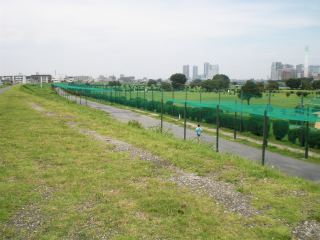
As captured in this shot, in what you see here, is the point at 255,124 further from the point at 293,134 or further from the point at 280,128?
the point at 293,134

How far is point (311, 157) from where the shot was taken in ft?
35.8

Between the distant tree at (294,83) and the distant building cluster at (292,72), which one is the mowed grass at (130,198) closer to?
the distant building cluster at (292,72)

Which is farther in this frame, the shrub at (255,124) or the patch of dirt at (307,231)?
the shrub at (255,124)

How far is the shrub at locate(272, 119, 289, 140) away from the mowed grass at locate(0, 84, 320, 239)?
7.60 meters

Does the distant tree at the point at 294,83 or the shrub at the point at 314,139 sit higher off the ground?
the distant tree at the point at 294,83

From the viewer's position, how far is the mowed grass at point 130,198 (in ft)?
14.2

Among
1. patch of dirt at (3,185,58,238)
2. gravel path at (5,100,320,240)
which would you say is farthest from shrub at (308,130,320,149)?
patch of dirt at (3,185,58,238)

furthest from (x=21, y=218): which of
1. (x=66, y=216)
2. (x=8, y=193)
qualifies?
(x=8, y=193)

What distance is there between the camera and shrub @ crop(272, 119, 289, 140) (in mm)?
14320

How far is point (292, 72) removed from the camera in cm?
9275

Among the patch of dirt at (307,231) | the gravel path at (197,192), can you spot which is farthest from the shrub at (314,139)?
the patch of dirt at (307,231)

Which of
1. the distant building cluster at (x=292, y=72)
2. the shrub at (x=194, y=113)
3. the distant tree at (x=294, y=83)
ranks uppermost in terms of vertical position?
the distant building cluster at (x=292, y=72)

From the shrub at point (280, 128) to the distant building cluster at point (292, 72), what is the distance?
25.3 m

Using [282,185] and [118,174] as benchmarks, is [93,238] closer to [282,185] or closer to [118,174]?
[118,174]
